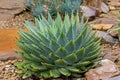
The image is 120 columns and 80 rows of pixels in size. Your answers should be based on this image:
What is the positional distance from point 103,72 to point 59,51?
0.52m

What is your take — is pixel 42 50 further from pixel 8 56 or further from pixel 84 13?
pixel 84 13

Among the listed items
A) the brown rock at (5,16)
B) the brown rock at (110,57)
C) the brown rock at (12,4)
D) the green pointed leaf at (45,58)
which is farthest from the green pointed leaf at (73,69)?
the brown rock at (12,4)

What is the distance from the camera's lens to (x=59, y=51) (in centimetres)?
383

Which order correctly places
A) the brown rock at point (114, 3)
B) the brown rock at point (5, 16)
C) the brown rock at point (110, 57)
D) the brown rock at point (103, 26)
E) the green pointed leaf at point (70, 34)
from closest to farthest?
the green pointed leaf at point (70, 34), the brown rock at point (110, 57), the brown rock at point (103, 26), the brown rock at point (5, 16), the brown rock at point (114, 3)

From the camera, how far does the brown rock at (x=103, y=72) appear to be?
381cm

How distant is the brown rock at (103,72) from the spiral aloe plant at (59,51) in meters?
0.09

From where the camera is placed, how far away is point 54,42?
381 cm

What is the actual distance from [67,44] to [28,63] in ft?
1.72

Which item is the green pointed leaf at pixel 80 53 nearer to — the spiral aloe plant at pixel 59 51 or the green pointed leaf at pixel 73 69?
the spiral aloe plant at pixel 59 51

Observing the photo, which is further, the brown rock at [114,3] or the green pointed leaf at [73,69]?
the brown rock at [114,3]

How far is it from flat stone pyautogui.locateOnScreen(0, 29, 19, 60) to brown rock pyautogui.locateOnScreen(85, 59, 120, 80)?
1111mm

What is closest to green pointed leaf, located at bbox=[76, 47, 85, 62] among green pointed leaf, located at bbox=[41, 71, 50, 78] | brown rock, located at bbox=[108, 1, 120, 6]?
green pointed leaf, located at bbox=[41, 71, 50, 78]

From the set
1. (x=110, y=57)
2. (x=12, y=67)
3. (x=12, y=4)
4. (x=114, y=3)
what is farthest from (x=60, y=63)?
(x=114, y=3)

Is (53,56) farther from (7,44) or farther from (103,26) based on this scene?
(103,26)
